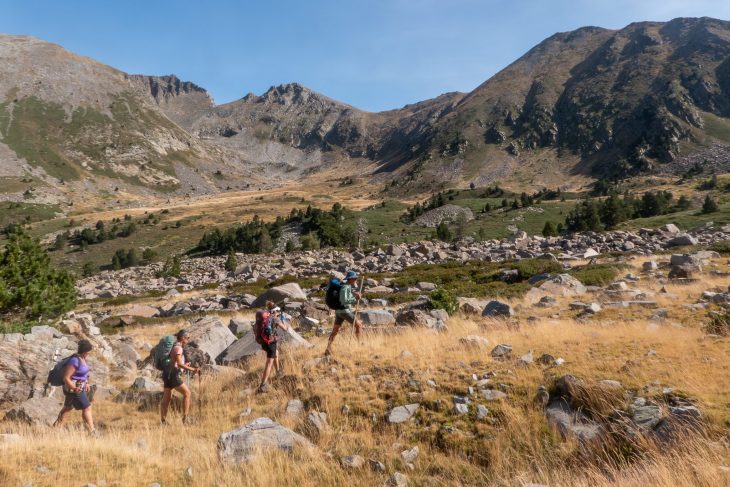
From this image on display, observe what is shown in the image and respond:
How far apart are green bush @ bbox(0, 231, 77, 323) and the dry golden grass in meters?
10.9

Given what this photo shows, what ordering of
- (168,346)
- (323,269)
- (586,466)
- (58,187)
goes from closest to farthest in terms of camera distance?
1. (586,466)
2. (168,346)
3. (323,269)
4. (58,187)

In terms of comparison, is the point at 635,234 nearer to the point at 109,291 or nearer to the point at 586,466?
the point at 586,466

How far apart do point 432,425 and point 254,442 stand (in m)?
2.93

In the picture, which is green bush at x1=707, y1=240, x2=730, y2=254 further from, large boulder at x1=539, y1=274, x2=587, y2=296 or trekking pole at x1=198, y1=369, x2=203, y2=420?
trekking pole at x1=198, y1=369, x2=203, y2=420

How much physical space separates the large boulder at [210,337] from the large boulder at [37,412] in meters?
4.17

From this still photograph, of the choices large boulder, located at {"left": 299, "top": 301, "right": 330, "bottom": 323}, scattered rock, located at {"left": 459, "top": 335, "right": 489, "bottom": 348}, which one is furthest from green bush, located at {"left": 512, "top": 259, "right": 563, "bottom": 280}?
scattered rock, located at {"left": 459, "top": 335, "right": 489, "bottom": 348}

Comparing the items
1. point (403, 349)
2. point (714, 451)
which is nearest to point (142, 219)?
point (403, 349)

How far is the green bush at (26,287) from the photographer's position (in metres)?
17.7

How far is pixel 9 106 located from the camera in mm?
159875

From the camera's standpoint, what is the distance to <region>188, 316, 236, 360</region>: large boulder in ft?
43.5

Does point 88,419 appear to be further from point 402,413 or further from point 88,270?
point 88,270

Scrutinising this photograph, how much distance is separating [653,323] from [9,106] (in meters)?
217

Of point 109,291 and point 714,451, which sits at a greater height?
point 714,451

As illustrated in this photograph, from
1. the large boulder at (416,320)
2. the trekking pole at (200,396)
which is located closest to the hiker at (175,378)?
the trekking pole at (200,396)
